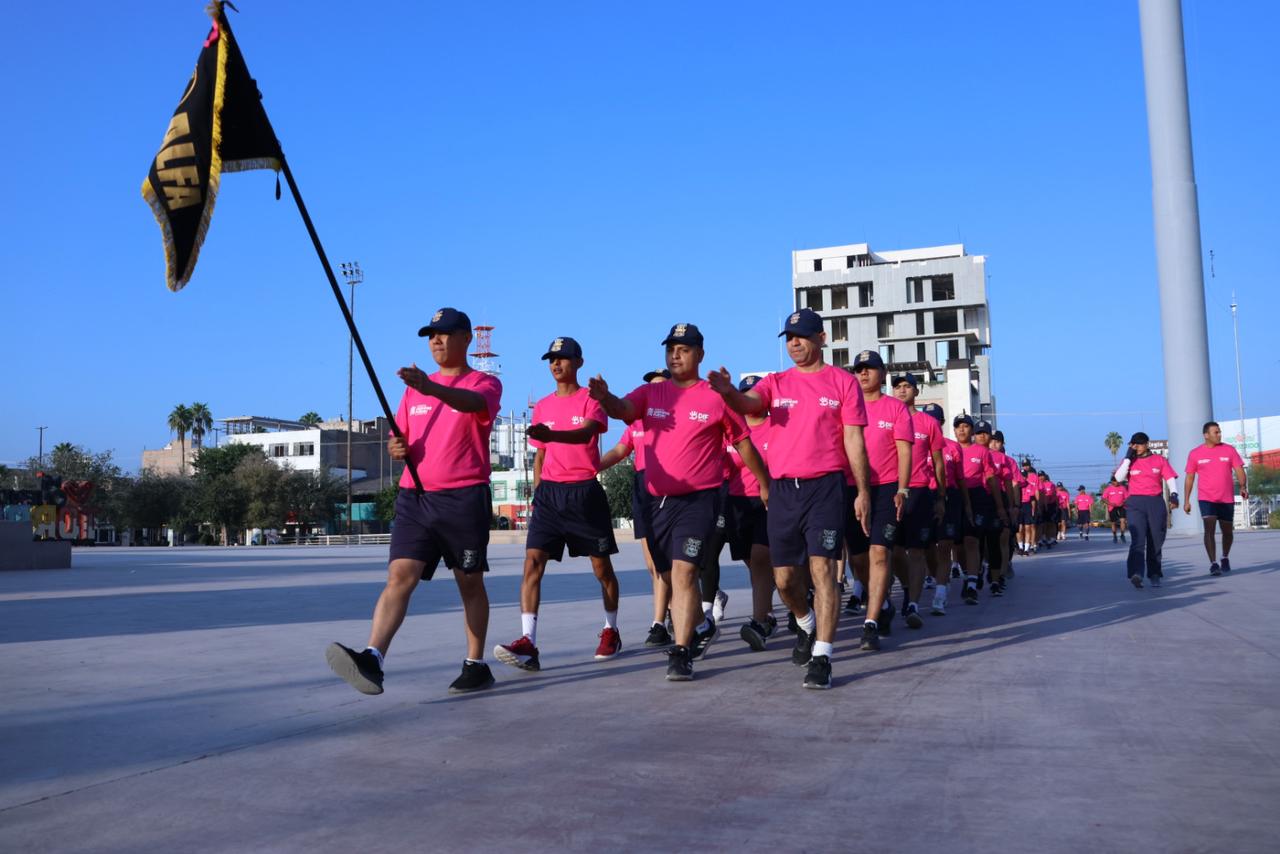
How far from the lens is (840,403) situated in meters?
6.61

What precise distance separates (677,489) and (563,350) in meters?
1.28

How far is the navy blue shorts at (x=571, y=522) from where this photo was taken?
23.0 feet

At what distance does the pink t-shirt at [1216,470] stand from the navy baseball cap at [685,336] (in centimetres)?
1064

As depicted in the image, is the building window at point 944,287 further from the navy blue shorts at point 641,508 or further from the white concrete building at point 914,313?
the navy blue shorts at point 641,508

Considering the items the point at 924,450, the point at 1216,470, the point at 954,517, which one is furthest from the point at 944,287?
A: the point at 924,450

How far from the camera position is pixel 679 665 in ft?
20.1

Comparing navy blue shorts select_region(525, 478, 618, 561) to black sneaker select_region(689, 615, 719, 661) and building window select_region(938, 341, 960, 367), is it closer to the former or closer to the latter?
black sneaker select_region(689, 615, 719, 661)

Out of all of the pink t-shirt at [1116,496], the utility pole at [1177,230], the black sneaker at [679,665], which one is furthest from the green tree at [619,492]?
the black sneaker at [679,665]

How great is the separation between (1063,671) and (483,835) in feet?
13.8

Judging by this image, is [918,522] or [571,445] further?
[918,522]

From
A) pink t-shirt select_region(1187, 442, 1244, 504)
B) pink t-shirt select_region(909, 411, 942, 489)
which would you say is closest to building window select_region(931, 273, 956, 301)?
pink t-shirt select_region(1187, 442, 1244, 504)

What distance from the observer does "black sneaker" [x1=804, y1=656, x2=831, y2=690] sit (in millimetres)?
5828

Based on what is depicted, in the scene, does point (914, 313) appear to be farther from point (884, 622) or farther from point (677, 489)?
point (677, 489)

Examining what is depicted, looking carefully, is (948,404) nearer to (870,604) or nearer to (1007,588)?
(1007,588)
